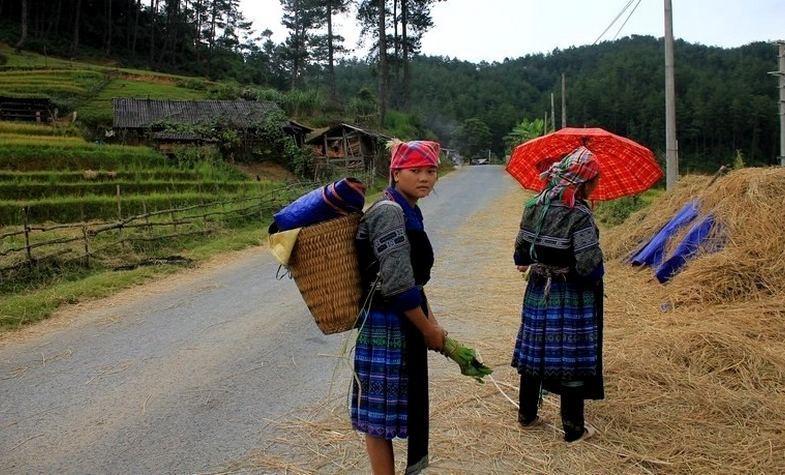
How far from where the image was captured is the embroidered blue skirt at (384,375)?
7.36 ft

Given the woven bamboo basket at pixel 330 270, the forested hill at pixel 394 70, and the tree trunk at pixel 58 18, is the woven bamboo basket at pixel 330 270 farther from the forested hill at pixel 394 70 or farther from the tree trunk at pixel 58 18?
the tree trunk at pixel 58 18

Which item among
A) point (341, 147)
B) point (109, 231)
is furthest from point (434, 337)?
point (341, 147)

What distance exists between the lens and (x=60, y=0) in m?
44.8

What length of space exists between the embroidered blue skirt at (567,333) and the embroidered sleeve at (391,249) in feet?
3.84

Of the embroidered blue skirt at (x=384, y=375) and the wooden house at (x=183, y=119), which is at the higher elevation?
the wooden house at (x=183, y=119)

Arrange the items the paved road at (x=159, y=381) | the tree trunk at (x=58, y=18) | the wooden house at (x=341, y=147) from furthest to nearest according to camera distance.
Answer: the tree trunk at (x=58, y=18)
the wooden house at (x=341, y=147)
the paved road at (x=159, y=381)

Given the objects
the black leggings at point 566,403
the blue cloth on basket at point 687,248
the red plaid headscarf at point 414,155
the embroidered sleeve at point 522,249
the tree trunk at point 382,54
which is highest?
the tree trunk at point 382,54

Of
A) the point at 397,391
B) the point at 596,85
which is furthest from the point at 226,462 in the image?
the point at 596,85

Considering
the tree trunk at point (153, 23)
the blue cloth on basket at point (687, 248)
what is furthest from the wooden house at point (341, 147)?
the tree trunk at point (153, 23)

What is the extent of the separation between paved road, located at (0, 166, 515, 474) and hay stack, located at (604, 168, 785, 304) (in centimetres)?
331

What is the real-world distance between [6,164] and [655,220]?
18.0 m

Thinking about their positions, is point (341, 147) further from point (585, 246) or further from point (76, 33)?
point (76, 33)

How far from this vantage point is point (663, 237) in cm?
686

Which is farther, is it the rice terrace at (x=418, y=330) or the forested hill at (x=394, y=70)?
the forested hill at (x=394, y=70)
